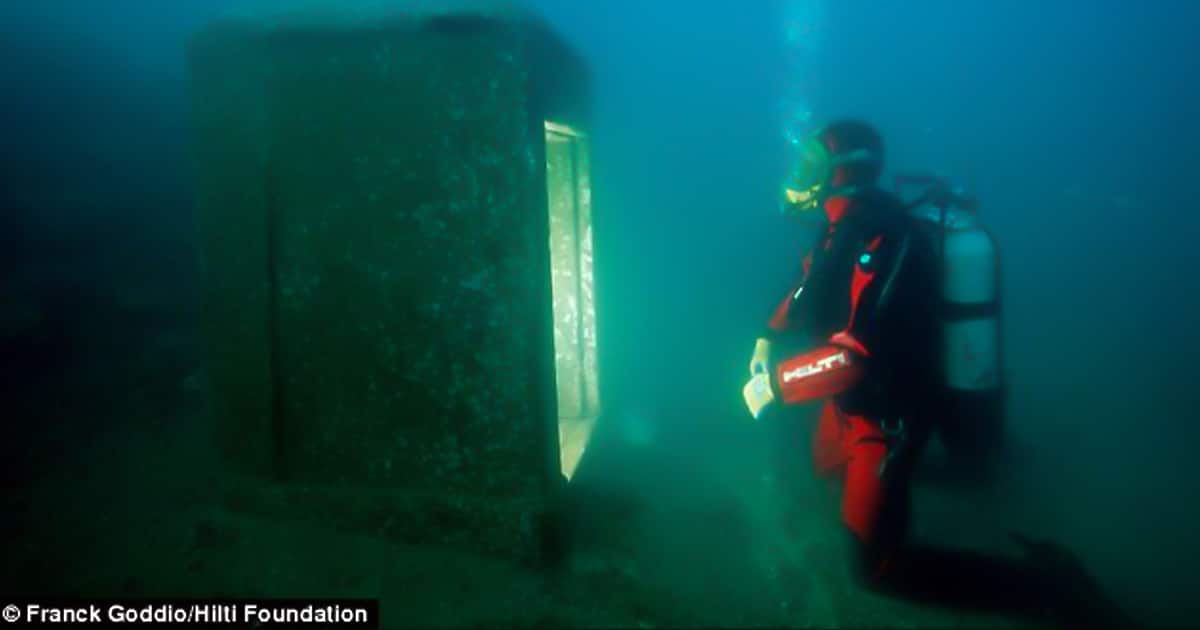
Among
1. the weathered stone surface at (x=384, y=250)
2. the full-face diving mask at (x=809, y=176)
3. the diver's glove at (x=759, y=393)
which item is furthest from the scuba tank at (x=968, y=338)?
the weathered stone surface at (x=384, y=250)

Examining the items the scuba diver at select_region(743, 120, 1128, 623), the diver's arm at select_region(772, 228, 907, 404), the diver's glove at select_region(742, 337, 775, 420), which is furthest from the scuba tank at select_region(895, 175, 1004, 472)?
the diver's glove at select_region(742, 337, 775, 420)

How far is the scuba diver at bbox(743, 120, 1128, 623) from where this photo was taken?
2.67m

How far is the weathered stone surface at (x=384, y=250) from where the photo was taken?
2645 mm

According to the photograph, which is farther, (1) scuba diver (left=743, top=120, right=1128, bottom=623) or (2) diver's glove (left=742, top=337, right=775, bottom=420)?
(2) diver's glove (left=742, top=337, right=775, bottom=420)

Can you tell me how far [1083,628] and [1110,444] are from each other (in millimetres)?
3448

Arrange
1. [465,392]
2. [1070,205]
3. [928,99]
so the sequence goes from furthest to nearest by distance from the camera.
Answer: [928,99] → [1070,205] → [465,392]

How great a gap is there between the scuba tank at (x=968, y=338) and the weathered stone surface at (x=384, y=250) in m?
1.76

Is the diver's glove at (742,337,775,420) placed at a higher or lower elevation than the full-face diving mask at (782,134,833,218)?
lower

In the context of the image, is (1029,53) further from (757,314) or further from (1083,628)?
(1083,628)

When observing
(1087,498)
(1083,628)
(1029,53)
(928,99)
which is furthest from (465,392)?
(1029,53)

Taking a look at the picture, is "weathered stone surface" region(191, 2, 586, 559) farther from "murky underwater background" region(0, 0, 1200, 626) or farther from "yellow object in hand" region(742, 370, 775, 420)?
"yellow object in hand" region(742, 370, 775, 420)

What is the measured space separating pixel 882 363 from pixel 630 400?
279 cm

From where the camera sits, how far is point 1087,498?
396cm

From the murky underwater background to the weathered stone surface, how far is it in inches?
18.3
